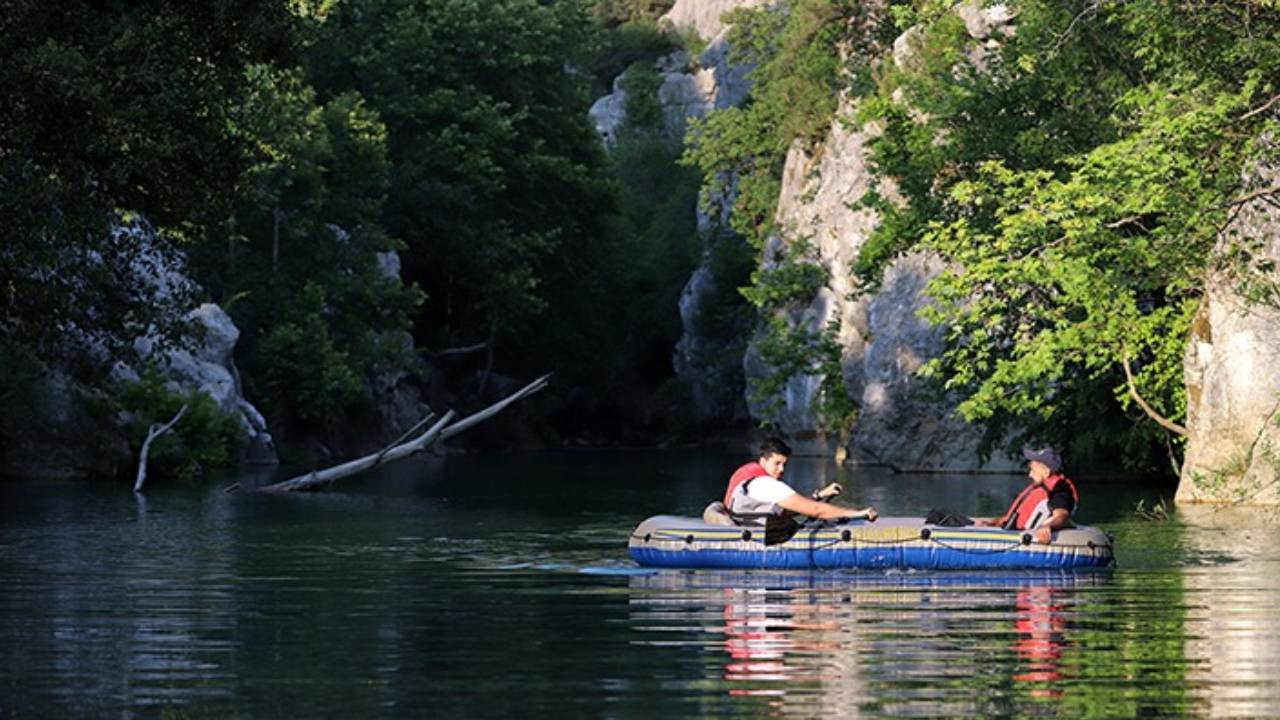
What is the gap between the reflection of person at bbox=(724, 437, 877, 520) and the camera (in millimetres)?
19953

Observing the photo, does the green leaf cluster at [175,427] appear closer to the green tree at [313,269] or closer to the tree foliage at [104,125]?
the green tree at [313,269]

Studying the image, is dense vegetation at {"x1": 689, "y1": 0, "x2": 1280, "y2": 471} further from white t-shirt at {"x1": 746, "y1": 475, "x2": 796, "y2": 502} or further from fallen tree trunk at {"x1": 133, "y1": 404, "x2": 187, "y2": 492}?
fallen tree trunk at {"x1": 133, "y1": 404, "x2": 187, "y2": 492}

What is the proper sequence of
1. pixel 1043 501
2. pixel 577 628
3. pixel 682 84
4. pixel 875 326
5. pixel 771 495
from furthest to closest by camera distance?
pixel 682 84 < pixel 875 326 < pixel 1043 501 < pixel 771 495 < pixel 577 628

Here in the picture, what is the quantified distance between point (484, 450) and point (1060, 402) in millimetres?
32949

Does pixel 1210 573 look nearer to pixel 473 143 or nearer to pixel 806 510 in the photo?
pixel 806 510

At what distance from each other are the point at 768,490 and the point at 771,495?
55 millimetres

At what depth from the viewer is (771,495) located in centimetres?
2016

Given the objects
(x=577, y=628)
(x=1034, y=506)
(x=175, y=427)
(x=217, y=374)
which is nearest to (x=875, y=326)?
(x=217, y=374)

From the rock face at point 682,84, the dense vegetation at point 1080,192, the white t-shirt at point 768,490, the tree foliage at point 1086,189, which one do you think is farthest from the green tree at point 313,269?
the rock face at point 682,84

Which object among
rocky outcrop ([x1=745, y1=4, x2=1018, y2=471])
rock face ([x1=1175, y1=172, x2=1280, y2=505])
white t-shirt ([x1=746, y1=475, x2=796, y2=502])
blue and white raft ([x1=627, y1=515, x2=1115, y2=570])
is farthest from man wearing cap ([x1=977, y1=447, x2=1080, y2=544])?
rocky outcrop ([x1=745, y1=4, x2=1018, y2=471])

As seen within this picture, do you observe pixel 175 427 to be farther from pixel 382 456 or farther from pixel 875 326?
pixel 875 326

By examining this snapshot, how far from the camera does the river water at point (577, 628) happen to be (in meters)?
11.6

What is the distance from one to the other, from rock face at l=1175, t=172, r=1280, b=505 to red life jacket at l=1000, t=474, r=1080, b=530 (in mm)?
9795

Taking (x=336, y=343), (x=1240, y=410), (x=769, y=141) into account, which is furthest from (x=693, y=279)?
(x=1240, y=410)
